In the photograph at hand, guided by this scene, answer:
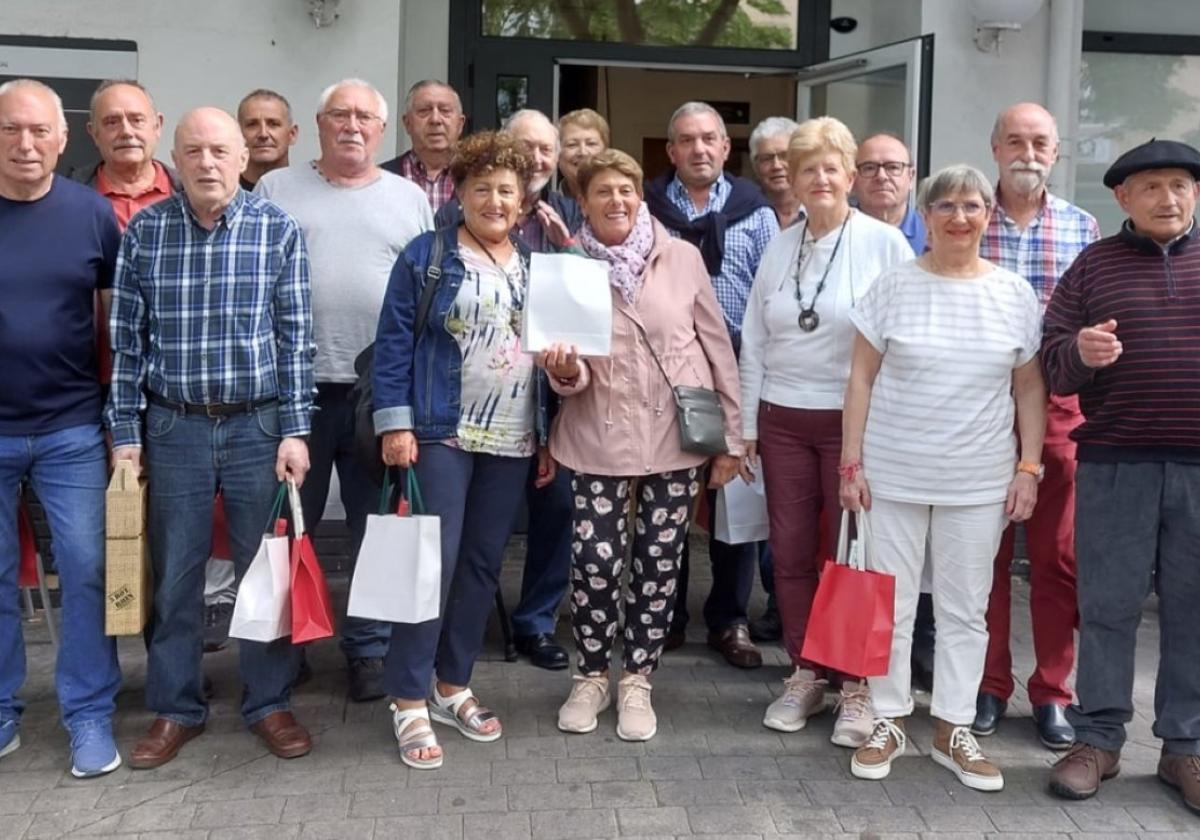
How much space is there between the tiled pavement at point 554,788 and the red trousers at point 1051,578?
0.22m

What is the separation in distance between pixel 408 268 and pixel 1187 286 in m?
2.37

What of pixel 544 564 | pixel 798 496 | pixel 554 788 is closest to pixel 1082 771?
pixel 798 496

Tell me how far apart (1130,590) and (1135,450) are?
45 cm

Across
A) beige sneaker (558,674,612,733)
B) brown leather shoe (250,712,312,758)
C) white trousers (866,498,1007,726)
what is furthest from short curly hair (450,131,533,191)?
brown leather shoe (250,712,312,758)

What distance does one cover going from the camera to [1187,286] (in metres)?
3.48

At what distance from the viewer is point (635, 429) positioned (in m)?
3.85

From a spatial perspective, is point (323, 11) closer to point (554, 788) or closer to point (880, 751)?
point (554, 788)

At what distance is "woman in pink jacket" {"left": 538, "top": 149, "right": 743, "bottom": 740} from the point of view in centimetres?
386

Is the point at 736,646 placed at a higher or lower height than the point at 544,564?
lower

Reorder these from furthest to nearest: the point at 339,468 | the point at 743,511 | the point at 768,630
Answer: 1. the point at 768,630
2. the point at 743,511
3. the point at 339,468

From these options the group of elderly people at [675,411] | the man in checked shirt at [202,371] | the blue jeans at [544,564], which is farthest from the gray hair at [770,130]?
the man in checked shirt at [202,371]

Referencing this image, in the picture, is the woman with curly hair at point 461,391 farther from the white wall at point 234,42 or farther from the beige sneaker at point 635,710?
the white wall at point 234,42

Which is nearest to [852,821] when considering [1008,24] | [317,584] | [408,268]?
[317,584]

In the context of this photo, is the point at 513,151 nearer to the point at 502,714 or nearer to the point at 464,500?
the point at 464,500
